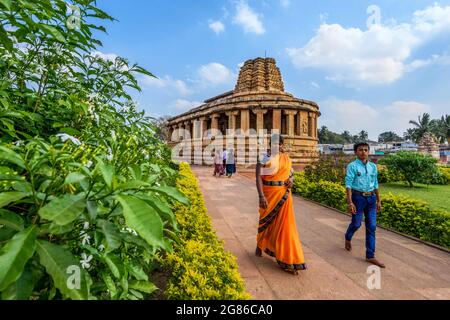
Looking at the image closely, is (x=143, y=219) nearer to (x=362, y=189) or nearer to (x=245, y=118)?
(x=362, y=189)

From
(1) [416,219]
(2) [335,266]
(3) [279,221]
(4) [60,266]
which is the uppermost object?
(4) [60,266]

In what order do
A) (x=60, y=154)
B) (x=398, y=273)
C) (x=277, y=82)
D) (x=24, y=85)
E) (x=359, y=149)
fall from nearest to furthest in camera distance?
1. (x=60, y=154)
2. (x=24, y=85)
3. (x=398, y=273)
4. (x=359, y=149)
5. (x=277, y=82)

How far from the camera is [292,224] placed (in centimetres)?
317

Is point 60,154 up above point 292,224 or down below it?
above

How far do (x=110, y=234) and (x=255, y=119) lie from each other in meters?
22.9

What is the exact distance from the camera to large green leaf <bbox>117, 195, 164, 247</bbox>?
793mm

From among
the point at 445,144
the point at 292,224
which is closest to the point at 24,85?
the point at 292,224

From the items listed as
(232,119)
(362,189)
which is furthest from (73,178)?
(232,119)

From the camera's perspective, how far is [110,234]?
961 millimetres

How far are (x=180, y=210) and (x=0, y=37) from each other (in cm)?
300

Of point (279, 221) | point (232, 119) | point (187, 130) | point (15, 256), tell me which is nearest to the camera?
point (15, 256)

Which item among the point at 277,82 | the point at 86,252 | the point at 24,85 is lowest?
the point at 86,252

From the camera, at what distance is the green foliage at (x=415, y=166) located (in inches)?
485

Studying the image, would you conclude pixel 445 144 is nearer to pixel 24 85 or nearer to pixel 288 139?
pixel 288 139
